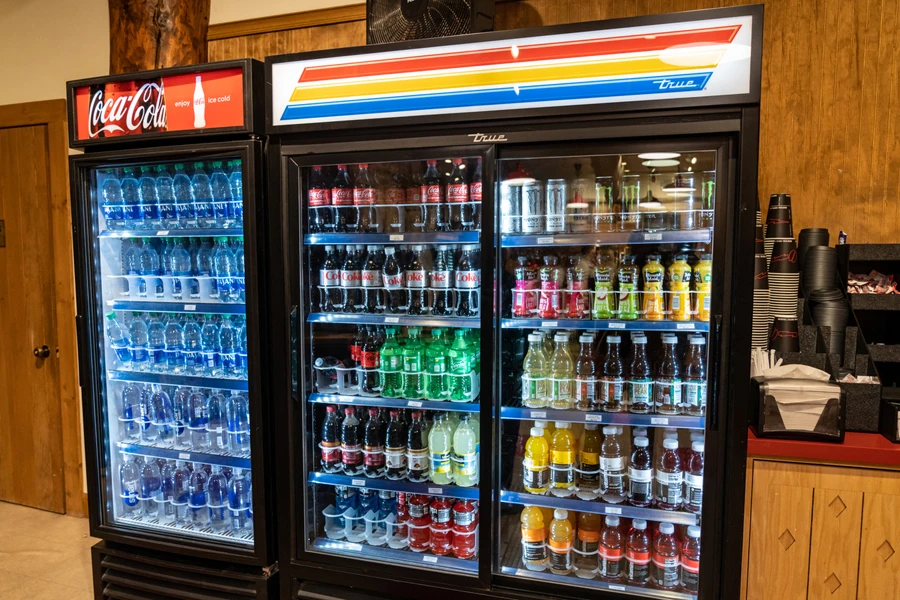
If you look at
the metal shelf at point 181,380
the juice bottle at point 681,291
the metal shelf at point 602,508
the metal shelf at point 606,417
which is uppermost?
the juice bottle at point 681,291

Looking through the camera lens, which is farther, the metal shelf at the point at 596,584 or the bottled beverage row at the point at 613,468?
the bottled beverage row at the point at 613,468

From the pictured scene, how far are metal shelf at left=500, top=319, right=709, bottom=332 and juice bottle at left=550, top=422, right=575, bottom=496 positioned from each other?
45cm

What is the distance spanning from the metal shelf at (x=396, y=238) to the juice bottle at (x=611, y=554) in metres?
1.21

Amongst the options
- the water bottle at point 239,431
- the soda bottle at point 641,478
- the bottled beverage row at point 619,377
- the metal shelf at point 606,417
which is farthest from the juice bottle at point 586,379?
the water bottle at point 239,431

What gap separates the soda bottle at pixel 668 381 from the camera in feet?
6.90

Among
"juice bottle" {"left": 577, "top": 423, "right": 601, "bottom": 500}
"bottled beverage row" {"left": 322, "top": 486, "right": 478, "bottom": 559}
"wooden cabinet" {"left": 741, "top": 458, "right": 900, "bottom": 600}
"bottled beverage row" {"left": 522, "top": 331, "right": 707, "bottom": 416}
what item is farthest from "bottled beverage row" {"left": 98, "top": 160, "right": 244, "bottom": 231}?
"wooden cabinet" {"left": 741, "top": 458, "right": 900, "bottom": 600}

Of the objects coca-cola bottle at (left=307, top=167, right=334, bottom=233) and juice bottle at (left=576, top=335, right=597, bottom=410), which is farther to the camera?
coca-cola bottle at (left=307, top=167, right=334, bottom=233)

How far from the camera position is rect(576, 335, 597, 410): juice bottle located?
220 cm

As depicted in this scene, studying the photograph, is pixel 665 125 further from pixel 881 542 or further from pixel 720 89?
pixel 881 542

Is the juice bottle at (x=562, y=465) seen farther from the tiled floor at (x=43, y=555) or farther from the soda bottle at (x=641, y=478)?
the tiled floor at (x=43, y=555)

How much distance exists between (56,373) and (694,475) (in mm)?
4023

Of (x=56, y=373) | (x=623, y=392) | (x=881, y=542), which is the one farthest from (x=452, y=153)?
(x=56, y=373)

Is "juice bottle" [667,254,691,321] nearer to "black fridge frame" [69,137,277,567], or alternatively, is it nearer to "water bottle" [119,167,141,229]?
"black fridge frame" [69,137,277,567]

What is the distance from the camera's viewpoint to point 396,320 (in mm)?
2221
